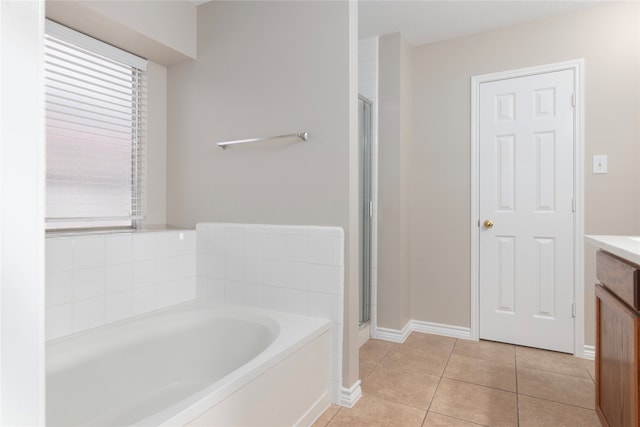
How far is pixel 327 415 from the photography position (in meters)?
1.77

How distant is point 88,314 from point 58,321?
13 centimetres

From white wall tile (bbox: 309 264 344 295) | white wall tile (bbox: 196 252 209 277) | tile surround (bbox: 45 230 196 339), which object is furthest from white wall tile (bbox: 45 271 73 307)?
white wall tile (bbox: 309 264 344 295)

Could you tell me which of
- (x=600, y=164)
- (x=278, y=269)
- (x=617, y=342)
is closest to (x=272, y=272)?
(x=278, y=269)

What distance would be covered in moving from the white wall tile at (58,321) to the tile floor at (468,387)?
4.07 feet

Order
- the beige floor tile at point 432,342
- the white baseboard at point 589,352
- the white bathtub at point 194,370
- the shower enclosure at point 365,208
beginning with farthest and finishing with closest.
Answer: the shower enclosure at point 365,208 → the beige floor tile at point 432,342 → the white baseboard at point 589,352 → the white bathtub at point 194,370

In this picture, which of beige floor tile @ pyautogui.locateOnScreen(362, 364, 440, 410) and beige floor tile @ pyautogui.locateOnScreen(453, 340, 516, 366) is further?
beige floor tile @ pyautogui.locateOnScreen(453, 340, 516, 366)

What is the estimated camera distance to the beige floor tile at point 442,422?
1683 millimetres

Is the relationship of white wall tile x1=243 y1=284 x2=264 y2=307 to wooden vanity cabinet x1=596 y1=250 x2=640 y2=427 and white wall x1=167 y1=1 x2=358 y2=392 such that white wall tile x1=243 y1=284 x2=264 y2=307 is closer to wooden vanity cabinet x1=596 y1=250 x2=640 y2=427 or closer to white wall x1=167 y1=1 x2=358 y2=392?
white wall x1=167 y1=1 x2=358 y2=392

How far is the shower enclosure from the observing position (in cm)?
273

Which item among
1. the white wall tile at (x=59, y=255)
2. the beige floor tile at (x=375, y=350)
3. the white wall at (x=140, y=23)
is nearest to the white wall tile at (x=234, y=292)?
the white wall tile at (x=59, y=255)

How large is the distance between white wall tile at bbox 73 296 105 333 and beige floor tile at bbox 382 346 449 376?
1.68 metres

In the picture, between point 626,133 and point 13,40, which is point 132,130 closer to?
point 13,40

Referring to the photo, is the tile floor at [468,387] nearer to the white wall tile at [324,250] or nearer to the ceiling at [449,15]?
the white wall tile at [324,250]

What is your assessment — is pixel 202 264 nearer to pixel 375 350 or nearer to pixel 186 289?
pixel 186 289
